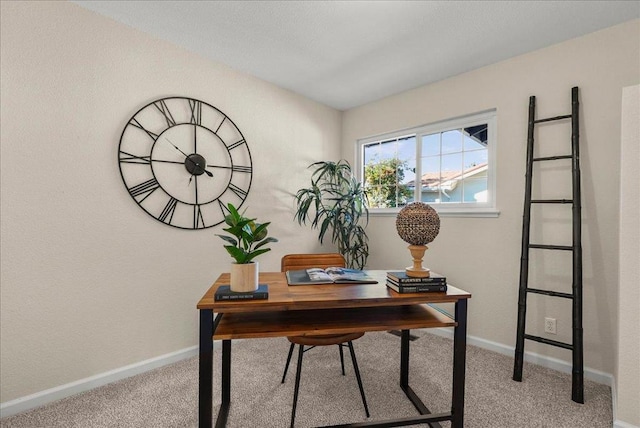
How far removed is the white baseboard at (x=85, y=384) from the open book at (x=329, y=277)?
4.39 feet

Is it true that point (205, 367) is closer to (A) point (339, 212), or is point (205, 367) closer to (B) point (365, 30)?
(A) point (339, 212)

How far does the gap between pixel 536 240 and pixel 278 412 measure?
2.22m

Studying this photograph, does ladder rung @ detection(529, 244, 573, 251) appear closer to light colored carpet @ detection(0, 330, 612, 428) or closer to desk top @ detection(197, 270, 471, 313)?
light colored carpet @ detection(0, 330, 612, 428)

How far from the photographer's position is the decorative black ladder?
1.90m

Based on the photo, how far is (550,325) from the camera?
226 cm

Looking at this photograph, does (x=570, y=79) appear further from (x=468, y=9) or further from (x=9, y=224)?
(x=9, y=224)

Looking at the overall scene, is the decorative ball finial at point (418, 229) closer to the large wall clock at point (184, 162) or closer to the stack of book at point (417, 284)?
the stack of book at point (417, 284)

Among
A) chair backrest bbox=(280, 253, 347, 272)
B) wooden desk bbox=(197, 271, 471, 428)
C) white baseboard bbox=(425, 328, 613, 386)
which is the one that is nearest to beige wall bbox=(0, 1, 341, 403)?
chair backrest bbox=(280, 253, 347, 272)

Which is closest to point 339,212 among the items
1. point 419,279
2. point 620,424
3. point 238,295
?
point 419,279

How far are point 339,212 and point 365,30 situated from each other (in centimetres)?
162

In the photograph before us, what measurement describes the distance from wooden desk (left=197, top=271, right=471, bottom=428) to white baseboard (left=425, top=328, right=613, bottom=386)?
52.8 inches

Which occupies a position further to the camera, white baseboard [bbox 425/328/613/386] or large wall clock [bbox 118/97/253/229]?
large wall clock [bbox 118/97/253/229]

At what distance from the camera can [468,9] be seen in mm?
1882

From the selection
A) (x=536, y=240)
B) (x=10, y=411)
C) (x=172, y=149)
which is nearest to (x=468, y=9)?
(x=536, y=240)
